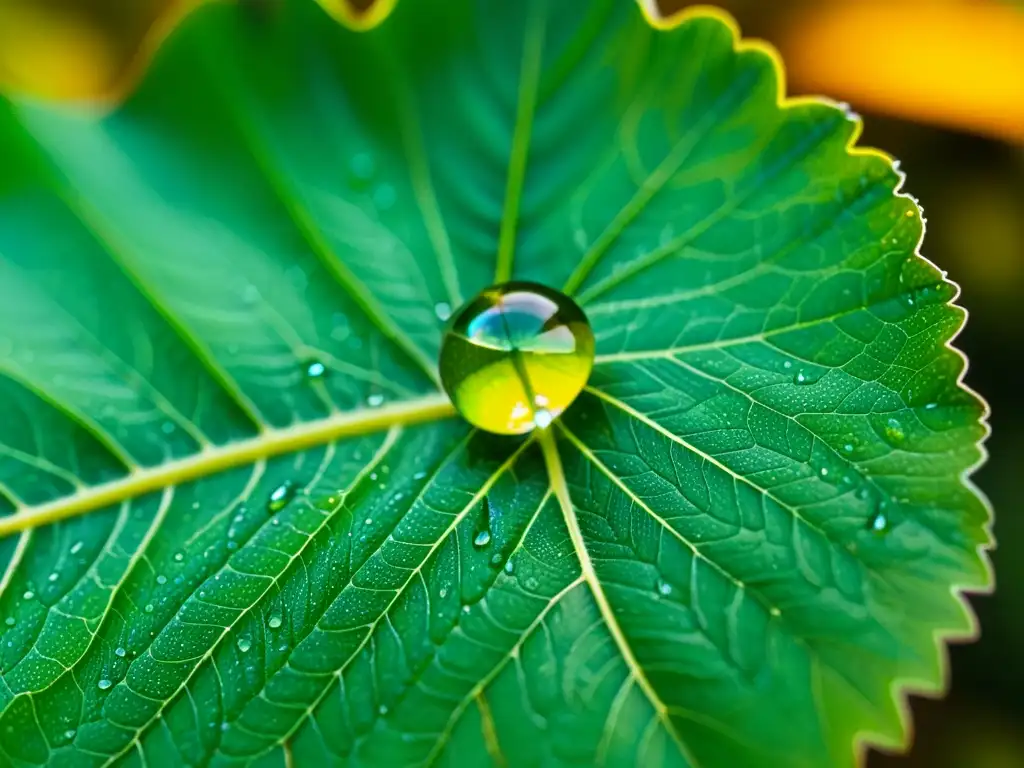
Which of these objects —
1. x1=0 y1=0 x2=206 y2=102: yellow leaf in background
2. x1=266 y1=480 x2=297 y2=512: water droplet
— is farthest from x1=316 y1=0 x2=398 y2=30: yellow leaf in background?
x1=0 y1=0 x2=206 y2=102: yellow leaf in background

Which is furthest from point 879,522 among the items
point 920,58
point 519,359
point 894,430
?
point 920,58

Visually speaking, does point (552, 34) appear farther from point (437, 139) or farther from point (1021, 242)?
point (1021, 242)

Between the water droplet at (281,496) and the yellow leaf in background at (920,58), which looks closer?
the water droplet at (281,496)

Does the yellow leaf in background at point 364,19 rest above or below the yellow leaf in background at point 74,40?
below

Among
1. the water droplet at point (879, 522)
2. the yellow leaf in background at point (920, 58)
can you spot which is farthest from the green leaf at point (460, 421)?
the yellow leaf in background at point (920, 58)

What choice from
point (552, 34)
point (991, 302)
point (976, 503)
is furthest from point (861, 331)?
point (991, 302)

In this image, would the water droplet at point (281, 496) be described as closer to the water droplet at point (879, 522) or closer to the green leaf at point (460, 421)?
the green leaf at point (460, 421)

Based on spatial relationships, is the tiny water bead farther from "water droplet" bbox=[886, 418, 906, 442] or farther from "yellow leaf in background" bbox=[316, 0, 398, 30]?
"yellow leaf in background" bbox=[316, 0, 398, 30]

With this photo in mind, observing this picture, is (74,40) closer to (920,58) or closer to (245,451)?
(245,451)
